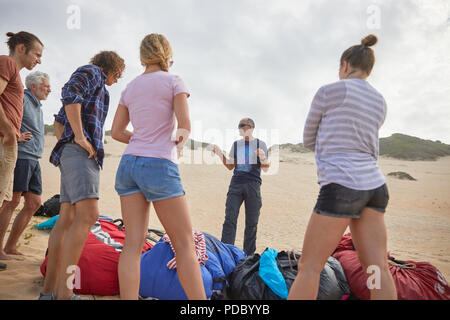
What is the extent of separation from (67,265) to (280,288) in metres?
1.96

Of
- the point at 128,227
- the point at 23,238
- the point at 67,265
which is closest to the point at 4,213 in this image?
the point at 23,238

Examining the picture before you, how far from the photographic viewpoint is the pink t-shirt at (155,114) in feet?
7.09

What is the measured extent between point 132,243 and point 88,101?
4.53ft

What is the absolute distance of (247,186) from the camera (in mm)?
4797

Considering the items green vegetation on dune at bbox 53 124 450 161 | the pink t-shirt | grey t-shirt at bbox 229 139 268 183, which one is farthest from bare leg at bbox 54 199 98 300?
green vegetation on dune at bbox 53 124 450 161

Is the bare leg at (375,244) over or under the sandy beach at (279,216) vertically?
over

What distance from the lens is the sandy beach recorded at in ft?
13.2

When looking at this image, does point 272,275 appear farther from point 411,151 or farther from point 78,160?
point 411,151

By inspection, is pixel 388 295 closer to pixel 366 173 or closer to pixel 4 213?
pixel 366 173

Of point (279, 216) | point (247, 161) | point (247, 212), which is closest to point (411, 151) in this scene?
point (279, 216)

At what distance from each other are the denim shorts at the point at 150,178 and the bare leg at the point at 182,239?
0.06 metres

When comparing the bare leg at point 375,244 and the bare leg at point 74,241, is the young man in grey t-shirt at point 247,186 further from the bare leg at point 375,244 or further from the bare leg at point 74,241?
the bare leg at point 375,244

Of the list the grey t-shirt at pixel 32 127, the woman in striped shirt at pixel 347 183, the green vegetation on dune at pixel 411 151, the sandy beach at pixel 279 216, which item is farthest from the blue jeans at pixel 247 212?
the green vegetation on dune at pixel 411 151

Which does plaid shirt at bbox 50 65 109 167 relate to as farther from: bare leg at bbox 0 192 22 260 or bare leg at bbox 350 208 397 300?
bare leg at bbox 350 208 397 300
